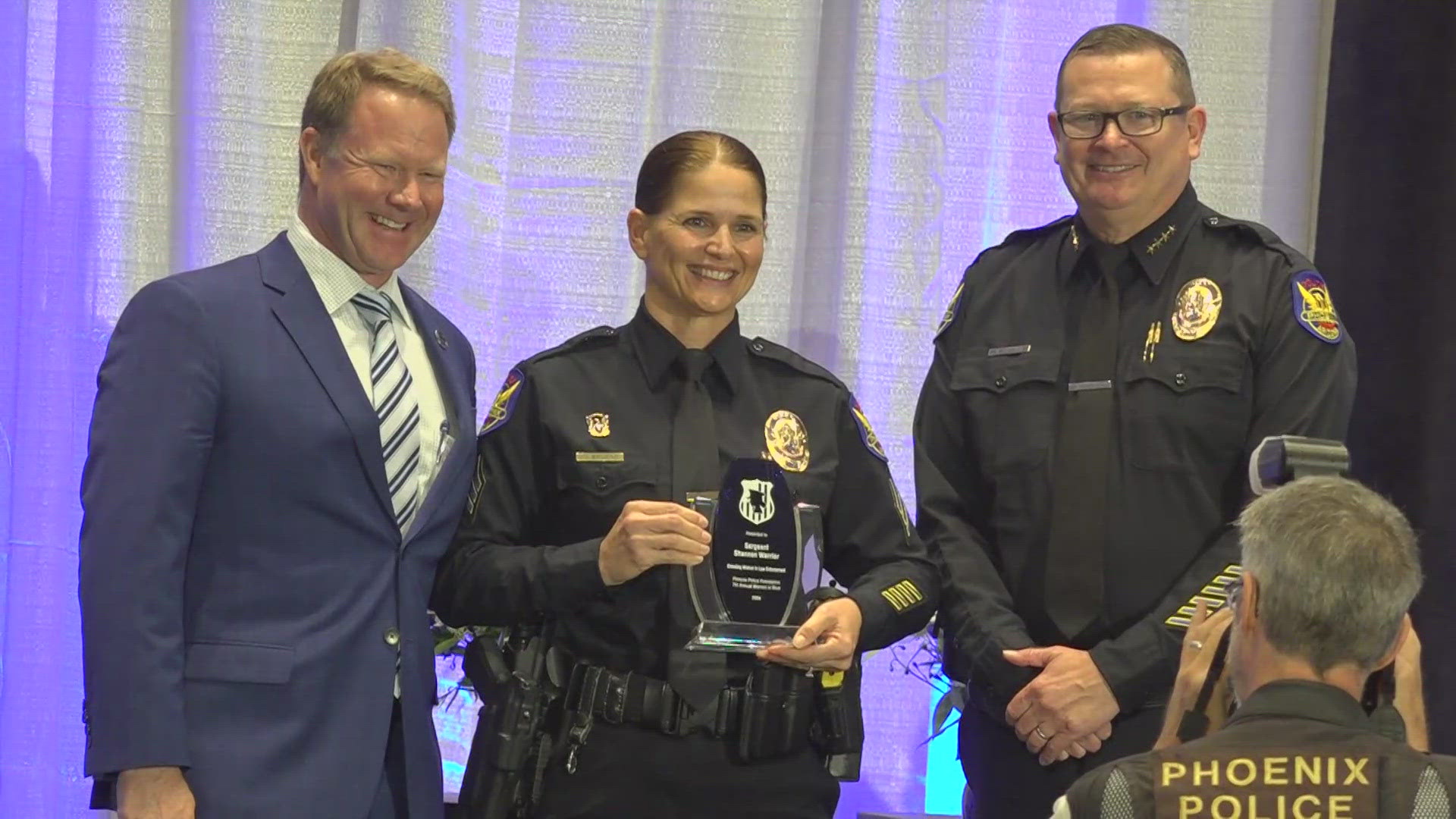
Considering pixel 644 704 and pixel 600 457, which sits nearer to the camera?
pixel 644 704

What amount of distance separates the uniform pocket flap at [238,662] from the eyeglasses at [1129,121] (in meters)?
1.58

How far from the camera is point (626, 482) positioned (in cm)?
271

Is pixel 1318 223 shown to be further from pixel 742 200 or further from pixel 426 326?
pixel 426 326

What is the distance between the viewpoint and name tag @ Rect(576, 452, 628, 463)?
2.72 meters

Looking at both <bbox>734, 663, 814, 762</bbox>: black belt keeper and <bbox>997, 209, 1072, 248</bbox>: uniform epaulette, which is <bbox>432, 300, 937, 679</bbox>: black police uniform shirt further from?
<bbox>997, 209, 1072, 248</bbox>: uniform epaulette

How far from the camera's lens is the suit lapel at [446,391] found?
2.58 m

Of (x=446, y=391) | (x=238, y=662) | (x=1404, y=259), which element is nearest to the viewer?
(x=238, y=662)

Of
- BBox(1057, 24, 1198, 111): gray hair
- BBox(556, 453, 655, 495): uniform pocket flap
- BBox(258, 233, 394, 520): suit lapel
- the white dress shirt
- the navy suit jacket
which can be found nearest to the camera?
the navy suit jacket

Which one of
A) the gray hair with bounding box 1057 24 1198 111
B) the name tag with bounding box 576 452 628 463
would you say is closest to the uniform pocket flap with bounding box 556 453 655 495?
the name tag with bounding box 576 452 628 463

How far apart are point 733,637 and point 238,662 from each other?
72 centimetres

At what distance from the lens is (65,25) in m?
3.98

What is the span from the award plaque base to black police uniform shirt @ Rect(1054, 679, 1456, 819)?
2.61 feet

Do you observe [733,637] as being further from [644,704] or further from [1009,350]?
[1009,350]

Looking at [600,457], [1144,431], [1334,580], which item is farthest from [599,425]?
[1334,580]
